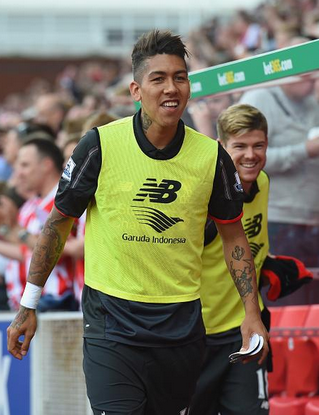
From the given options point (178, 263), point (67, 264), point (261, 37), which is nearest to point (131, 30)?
point (261, 37)

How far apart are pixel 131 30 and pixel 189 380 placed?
35.3 meters

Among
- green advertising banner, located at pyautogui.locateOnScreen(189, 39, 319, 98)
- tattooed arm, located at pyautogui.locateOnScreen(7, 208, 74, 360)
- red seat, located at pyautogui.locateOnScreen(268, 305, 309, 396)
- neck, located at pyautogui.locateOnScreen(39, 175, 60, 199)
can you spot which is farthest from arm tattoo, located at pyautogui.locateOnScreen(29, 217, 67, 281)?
neck, located at pyautogui.locateOnScreen(39, 175, 60, 199)

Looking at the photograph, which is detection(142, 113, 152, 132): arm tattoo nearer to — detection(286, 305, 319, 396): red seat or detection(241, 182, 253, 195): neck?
detection(241, 182, 253, 195): neck

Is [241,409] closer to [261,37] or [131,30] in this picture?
[261,37]

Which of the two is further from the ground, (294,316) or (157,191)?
(157,191)

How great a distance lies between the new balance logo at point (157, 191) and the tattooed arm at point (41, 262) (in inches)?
15.2

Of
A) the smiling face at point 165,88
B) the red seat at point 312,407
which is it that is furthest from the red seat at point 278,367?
the smiling face at point 165,88

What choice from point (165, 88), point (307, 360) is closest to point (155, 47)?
point (165, 88)

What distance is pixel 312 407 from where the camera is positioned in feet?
21.3

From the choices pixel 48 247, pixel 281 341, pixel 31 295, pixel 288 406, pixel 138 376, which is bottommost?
pixel 288 406

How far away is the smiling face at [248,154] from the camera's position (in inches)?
217

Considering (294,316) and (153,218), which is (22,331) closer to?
(153,218)

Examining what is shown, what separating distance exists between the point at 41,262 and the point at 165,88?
1.02m

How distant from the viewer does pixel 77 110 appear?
12148mm
